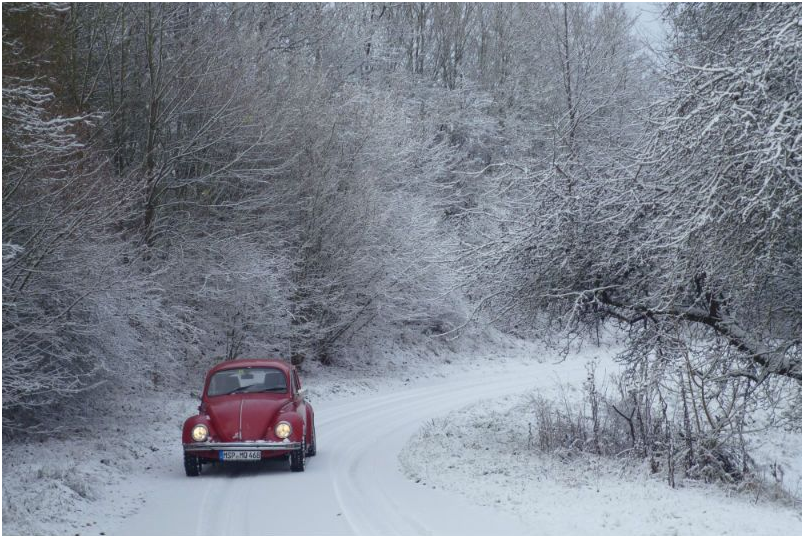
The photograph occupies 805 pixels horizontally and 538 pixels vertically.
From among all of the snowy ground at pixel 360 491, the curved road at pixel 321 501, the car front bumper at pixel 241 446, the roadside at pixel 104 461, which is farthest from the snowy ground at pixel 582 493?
the roadside at pixel 104 461

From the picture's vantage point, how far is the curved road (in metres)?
8.09

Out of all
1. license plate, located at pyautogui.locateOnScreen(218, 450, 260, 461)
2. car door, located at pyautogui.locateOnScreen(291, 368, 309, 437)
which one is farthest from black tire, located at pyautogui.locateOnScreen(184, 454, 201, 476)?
car door, located at pyautogui.locateOnScreen(291, 368, 309, 437)

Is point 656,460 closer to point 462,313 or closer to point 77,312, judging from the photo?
point 77,312

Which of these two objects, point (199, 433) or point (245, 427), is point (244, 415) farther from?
point (199, 433)

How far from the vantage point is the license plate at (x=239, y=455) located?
436 inches

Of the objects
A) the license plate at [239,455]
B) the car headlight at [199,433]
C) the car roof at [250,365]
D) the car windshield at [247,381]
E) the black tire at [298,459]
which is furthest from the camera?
the car roof at [250,365]

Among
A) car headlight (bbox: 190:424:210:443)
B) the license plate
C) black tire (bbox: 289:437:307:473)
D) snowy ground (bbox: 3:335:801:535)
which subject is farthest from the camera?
black tire (bbox: 289:437:307:473)

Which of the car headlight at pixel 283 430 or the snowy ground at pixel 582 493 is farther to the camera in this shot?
Result: the car headlight at pixel 283 430

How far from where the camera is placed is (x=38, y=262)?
474 inches

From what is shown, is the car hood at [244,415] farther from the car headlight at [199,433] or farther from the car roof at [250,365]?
the car roof at [250,365]

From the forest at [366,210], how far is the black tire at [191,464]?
222 cm

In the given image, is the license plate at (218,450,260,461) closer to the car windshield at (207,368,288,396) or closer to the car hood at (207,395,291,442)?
the car hood at (207,395,291,442)

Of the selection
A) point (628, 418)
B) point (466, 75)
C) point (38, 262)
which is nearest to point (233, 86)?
point (38, 262)

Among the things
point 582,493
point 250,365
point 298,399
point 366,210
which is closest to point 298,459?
point 298,399
